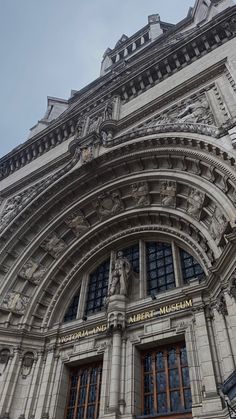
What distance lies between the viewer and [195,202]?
507 inches

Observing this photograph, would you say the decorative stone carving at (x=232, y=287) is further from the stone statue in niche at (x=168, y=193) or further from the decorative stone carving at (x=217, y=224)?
the stone statue in niche at (x=168, y=193)

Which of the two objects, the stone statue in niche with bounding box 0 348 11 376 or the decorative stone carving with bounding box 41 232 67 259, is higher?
the decorative stone carving with bounding box 41 232 67 259

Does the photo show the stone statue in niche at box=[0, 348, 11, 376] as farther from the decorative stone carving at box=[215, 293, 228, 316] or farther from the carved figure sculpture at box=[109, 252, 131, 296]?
the decorative stone carving at box=[215, 293, 228, 316]

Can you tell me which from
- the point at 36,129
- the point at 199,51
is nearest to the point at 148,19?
the point at 36,129

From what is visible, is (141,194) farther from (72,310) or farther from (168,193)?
(72,310)

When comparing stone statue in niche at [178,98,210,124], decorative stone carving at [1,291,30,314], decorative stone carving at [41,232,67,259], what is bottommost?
decorative stone carving at [1,291,30,314]

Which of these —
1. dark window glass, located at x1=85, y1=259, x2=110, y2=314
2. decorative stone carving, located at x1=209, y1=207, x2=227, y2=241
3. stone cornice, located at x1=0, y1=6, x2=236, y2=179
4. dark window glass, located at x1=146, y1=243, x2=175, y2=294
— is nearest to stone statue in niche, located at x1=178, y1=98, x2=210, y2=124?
stone cornice, located at x1=0, y1=6, x2=236, y2=179

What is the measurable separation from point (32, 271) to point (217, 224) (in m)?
9.34

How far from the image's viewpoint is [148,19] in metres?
36.4

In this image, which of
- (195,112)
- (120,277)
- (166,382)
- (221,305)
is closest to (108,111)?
(195,112)

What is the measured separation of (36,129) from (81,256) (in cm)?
1604

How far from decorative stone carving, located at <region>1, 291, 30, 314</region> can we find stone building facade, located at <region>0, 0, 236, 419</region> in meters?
0.06

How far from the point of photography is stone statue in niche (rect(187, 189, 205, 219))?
1252 centimetres

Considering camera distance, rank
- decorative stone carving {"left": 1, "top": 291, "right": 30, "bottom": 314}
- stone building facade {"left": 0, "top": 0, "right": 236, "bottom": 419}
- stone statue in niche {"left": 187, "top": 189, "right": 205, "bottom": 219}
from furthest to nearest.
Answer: decorative stone carving {"left": 1, "top": 291, "right": 30, "bottom": 314} → stone statue in niche {"left": 187, "top": 189, "right": 205, "bottom": 219} → stone building facade {"left": 0, "top": 0, "right": 236, "bottom": 419}
